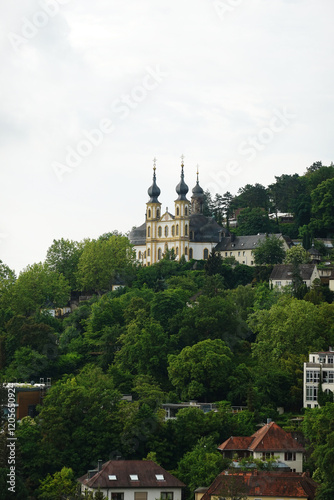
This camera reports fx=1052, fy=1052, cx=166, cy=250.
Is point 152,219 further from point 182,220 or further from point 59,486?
point 59,486

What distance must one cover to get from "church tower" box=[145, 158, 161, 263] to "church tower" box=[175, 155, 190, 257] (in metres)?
3.01

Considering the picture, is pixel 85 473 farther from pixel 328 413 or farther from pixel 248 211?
pixel 248 211

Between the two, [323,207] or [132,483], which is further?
[323,207]

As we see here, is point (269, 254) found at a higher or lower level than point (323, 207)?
lower

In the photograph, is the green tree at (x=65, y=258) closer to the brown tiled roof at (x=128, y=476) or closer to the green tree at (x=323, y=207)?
the green tree at (x=323, y=207)

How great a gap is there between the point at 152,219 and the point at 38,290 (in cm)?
2092

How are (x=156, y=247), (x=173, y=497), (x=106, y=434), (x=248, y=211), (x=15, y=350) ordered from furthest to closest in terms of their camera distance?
(x=248, y=211) < (x=156, y=247) < (x=15, y=350) < (x=106, y=434) < (x=173, y=497)

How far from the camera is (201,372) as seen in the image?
67.8 metres

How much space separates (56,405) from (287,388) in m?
15.4

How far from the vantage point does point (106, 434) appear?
59.9 metres

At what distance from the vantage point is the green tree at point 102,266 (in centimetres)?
10206

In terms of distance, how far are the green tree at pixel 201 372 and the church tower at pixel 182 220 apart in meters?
39.9

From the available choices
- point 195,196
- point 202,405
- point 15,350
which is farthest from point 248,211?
point 202,405

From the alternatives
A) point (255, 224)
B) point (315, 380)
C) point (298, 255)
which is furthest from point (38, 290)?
point (315, 380)
